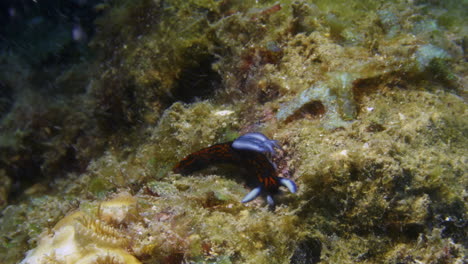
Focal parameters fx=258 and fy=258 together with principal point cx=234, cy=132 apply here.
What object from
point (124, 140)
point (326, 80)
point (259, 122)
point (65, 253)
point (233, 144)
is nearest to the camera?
point (65, 253)

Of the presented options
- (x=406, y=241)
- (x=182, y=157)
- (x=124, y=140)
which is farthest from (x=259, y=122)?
(x=124, y=140)

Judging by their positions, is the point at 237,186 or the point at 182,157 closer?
the point at 237,186

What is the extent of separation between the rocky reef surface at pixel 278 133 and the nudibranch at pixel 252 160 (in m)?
0.12

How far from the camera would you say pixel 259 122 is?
327 centimetres

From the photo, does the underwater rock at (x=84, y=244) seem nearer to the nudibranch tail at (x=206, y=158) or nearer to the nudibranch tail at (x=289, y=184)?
the nudibranch tail at (x=206, y=158)

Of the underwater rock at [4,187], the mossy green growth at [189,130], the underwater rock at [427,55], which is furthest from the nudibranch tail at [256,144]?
the underwater rock at [4,187]

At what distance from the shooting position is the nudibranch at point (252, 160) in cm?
248

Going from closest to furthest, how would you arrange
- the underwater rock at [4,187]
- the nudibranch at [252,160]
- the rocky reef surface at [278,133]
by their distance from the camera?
1. the rocky reef surface at [278,133]
2. the nudibranch at [252,160]
3. the underwater rock at [4,187]

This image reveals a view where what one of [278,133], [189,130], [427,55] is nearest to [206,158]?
[189,130]

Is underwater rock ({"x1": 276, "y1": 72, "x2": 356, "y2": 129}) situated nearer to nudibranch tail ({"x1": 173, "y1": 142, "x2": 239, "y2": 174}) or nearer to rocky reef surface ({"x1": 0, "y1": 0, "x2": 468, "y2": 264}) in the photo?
rocky reef surface ({"x1": 0, "y1": 0, "x2": 468, "y2": 264})

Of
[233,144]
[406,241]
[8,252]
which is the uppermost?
[233,144]

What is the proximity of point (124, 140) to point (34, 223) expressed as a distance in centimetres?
263

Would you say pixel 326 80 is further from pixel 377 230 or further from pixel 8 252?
pixel 8 252

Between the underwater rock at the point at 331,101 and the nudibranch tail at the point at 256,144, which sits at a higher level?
the underwater rock at the point at 331,101
